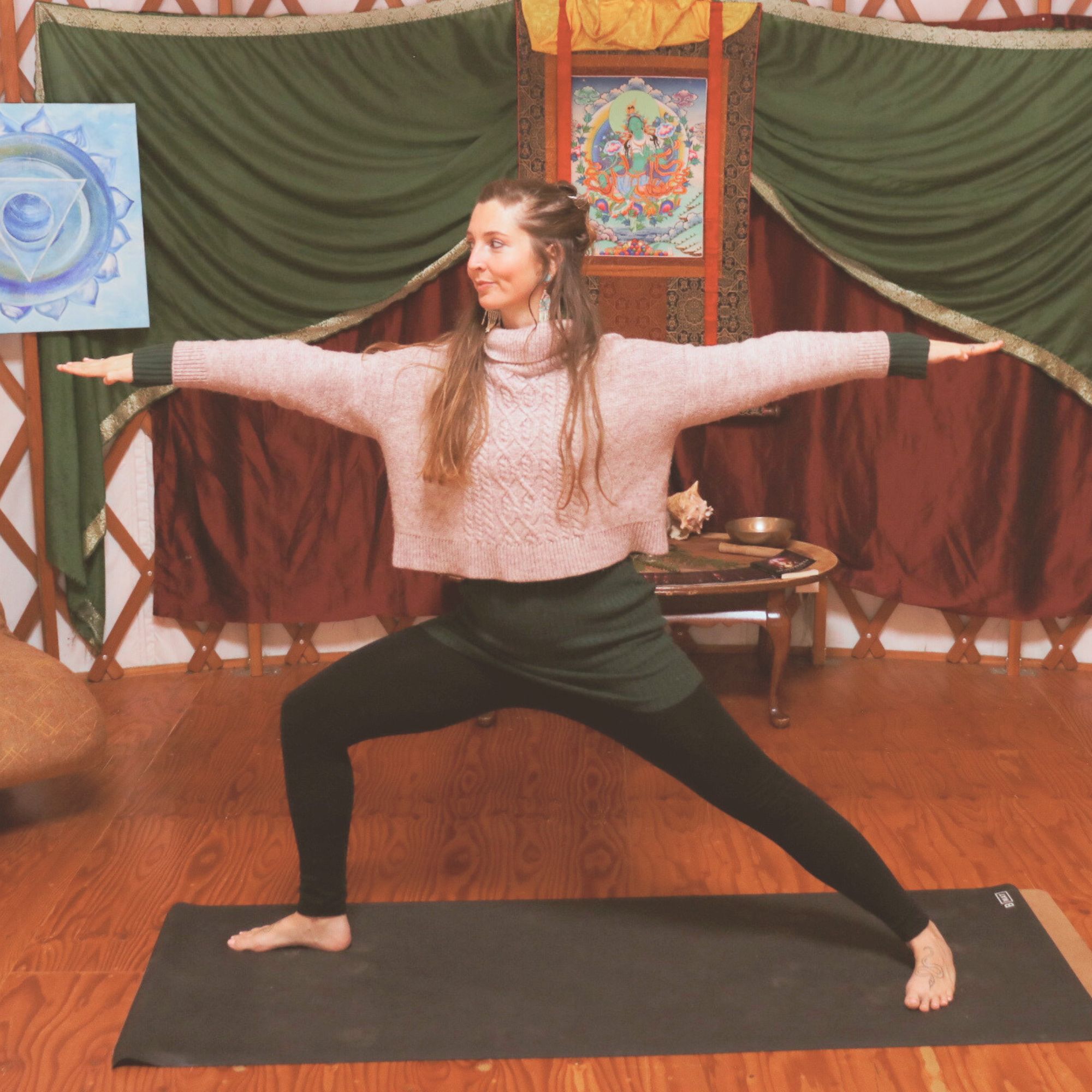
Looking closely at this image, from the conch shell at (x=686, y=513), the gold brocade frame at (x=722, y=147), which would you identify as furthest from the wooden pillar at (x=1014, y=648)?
the gold brocade frame at (x=722, y=147)

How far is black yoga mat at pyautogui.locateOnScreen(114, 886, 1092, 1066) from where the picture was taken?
76.0 inches

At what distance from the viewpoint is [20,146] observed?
11.2 feet

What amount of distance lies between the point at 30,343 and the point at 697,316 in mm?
1904

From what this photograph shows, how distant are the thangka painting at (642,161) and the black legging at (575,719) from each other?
1.91m

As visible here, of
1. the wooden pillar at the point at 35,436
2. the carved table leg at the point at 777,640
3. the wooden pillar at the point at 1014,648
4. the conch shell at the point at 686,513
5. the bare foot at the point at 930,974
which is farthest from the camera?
the wooden pillar at the point at 1014,648

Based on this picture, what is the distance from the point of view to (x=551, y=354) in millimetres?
1905

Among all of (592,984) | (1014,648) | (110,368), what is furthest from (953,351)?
(1014,648)

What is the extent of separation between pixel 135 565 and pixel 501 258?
228 cm

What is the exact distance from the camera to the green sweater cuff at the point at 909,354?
191cm

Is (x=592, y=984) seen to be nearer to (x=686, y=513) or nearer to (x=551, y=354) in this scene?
(x=551, y=354)

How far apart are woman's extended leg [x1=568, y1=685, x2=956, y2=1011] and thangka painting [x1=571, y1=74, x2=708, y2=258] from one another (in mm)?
1934

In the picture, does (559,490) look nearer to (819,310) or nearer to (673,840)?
(673,840)

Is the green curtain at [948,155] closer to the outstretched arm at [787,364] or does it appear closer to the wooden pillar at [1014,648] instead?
the wooden pillar at [1014,648]

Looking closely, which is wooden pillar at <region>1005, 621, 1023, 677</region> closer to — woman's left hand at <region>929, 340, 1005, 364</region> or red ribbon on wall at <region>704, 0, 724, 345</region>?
red ribbon on wall at <region>704, 0, 724, 345</region>
